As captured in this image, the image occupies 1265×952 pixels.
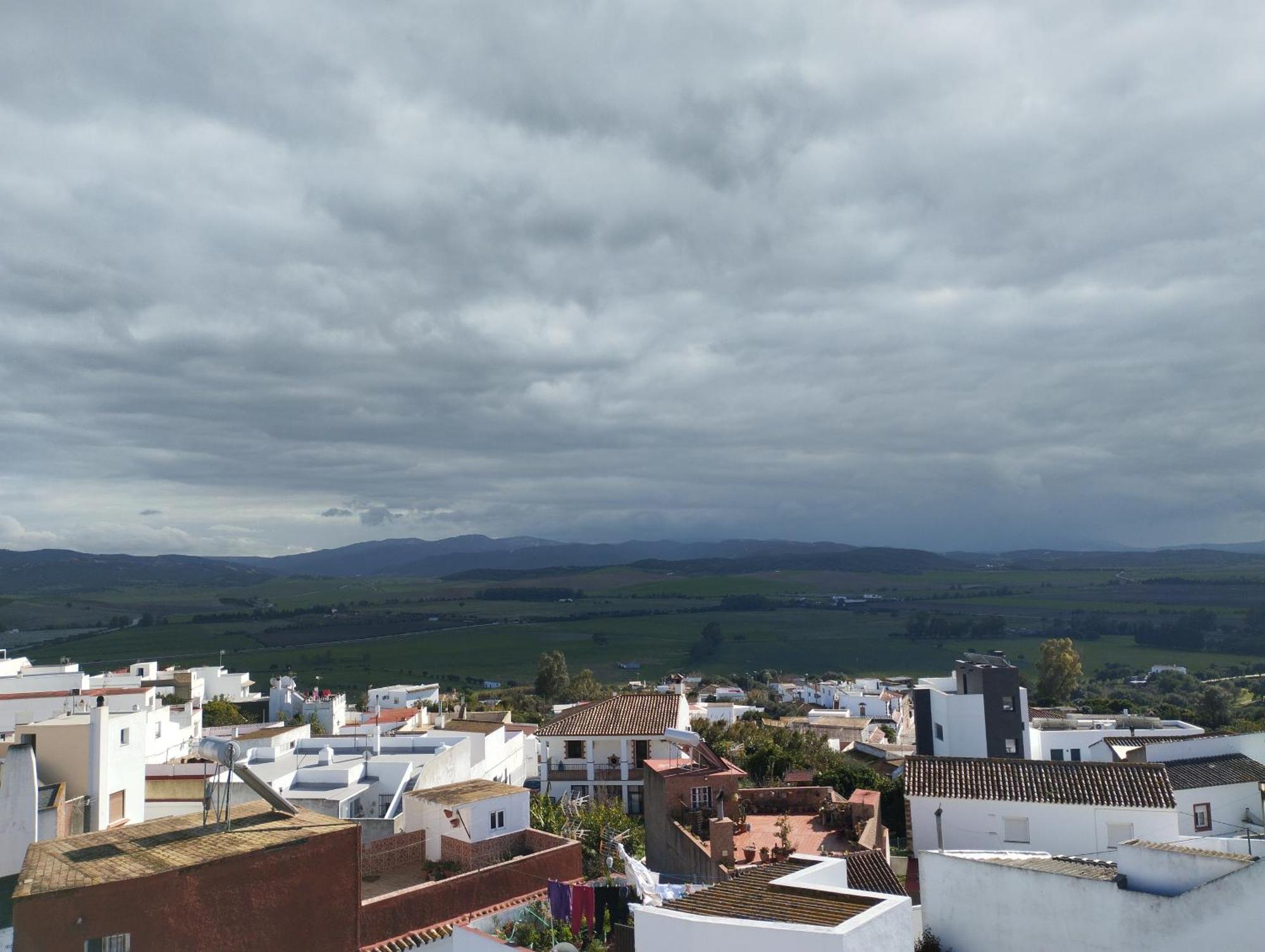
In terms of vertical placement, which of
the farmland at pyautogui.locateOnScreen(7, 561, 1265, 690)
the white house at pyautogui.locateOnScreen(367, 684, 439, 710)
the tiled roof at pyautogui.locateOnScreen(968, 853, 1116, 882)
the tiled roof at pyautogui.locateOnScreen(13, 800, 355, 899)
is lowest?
the farmland at pyautogui.locateOnScreen(7, 561, 1265, 690)

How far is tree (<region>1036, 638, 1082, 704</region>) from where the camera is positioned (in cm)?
8138

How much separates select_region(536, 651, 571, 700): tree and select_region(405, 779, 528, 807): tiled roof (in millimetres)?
57183

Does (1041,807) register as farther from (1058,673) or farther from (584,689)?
(1058,673)

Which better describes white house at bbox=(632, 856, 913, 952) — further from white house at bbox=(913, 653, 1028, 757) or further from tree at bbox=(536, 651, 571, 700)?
tree at bbox=(536, 651, 571, 700)

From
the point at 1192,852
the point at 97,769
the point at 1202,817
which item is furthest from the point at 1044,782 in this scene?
the point at 97,769

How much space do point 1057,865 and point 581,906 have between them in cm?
875

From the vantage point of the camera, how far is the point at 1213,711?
6500cm

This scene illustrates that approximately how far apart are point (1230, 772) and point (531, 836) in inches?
1029

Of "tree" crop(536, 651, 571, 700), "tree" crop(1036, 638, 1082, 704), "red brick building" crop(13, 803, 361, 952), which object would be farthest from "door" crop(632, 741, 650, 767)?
"tree" crop(1036, 638, 1082, 704)

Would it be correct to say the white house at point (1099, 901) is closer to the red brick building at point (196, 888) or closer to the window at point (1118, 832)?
the window at point (1118, 832)

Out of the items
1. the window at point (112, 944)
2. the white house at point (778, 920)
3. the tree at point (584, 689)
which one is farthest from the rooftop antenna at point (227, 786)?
the tree at point (584, 689)

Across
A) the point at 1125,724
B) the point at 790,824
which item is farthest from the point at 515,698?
the point at 790,824

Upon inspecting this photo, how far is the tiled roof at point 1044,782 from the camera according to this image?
2600cm

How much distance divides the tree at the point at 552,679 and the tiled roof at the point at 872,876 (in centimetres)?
6499
